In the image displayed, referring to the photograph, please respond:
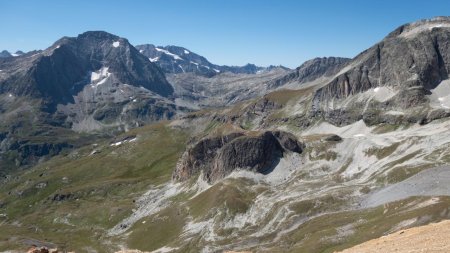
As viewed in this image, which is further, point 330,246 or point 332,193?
point 332,193

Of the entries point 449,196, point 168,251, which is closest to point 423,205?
point 449,196

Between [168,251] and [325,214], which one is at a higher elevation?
[325,214]

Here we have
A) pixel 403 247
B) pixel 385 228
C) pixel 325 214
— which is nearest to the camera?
pixel 403 247

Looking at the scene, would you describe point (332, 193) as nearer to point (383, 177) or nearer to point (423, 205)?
point (383, 177)

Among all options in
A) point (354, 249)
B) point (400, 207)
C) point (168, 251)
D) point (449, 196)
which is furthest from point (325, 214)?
point (354, 249)

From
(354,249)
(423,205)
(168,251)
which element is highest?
(354,249)

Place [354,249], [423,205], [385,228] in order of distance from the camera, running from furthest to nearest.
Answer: [423,205] → [385,228] → [354,249]

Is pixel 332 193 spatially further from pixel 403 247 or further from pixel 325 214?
pixel 403 247
